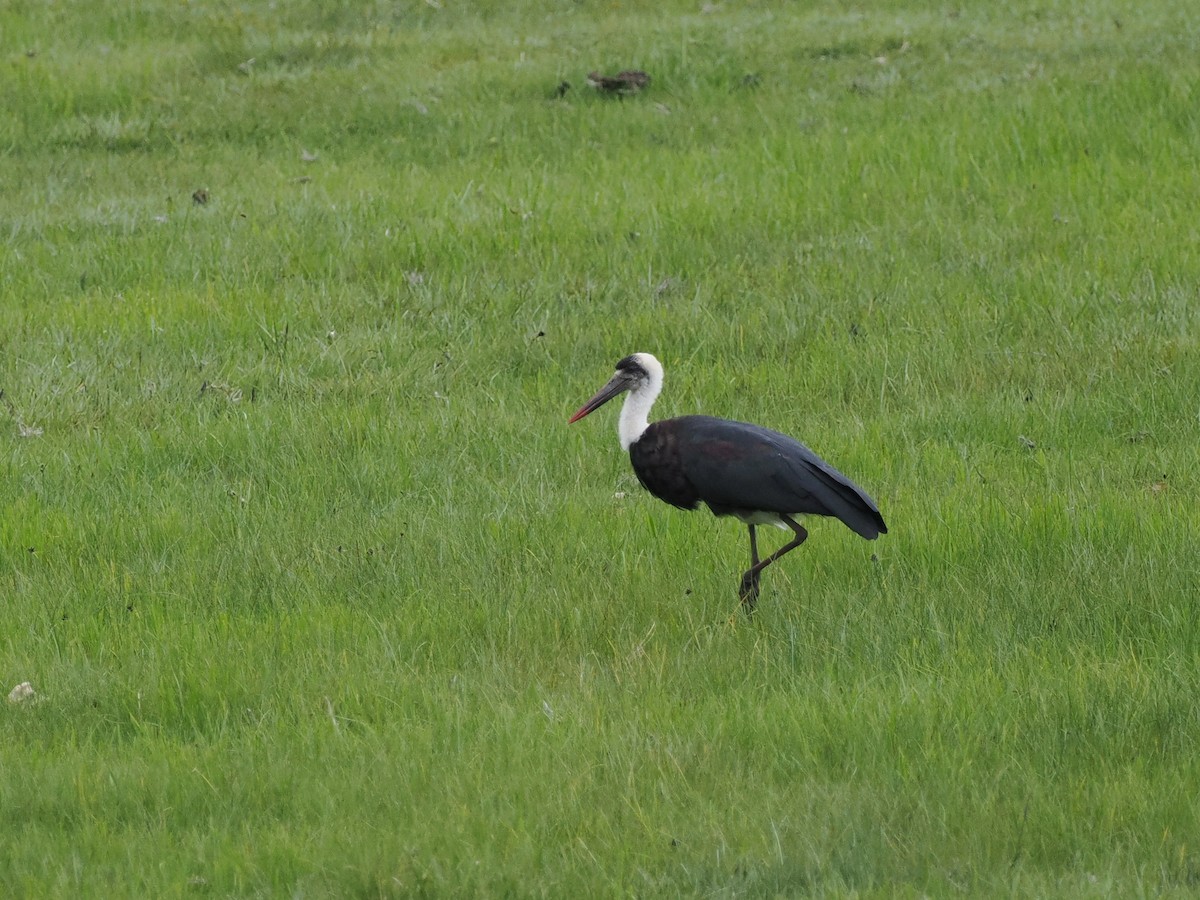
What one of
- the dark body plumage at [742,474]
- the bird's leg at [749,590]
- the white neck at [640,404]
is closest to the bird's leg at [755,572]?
the bird's leg at [749,590]

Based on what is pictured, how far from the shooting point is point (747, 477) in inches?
234

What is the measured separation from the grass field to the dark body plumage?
316 millimetres

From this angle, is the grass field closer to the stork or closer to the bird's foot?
the bird's foot

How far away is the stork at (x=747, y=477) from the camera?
579 centimetres

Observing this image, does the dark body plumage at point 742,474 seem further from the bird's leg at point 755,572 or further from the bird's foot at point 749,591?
the bird's foot at point 749,591

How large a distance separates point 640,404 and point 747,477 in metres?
0.80

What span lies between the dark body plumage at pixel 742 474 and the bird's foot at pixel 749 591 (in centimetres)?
26

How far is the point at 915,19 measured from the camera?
51.5 feet

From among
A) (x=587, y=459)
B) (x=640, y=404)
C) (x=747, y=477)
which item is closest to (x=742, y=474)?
(x=747, y=477)

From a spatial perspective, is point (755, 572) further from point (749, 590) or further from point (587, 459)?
point (587, 459)

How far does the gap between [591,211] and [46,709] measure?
650 cm

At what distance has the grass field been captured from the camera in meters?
4.32

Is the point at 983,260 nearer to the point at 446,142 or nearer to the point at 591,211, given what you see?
the point at 591,211

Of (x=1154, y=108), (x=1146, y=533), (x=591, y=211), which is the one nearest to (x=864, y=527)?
(x=1146, y=533)
